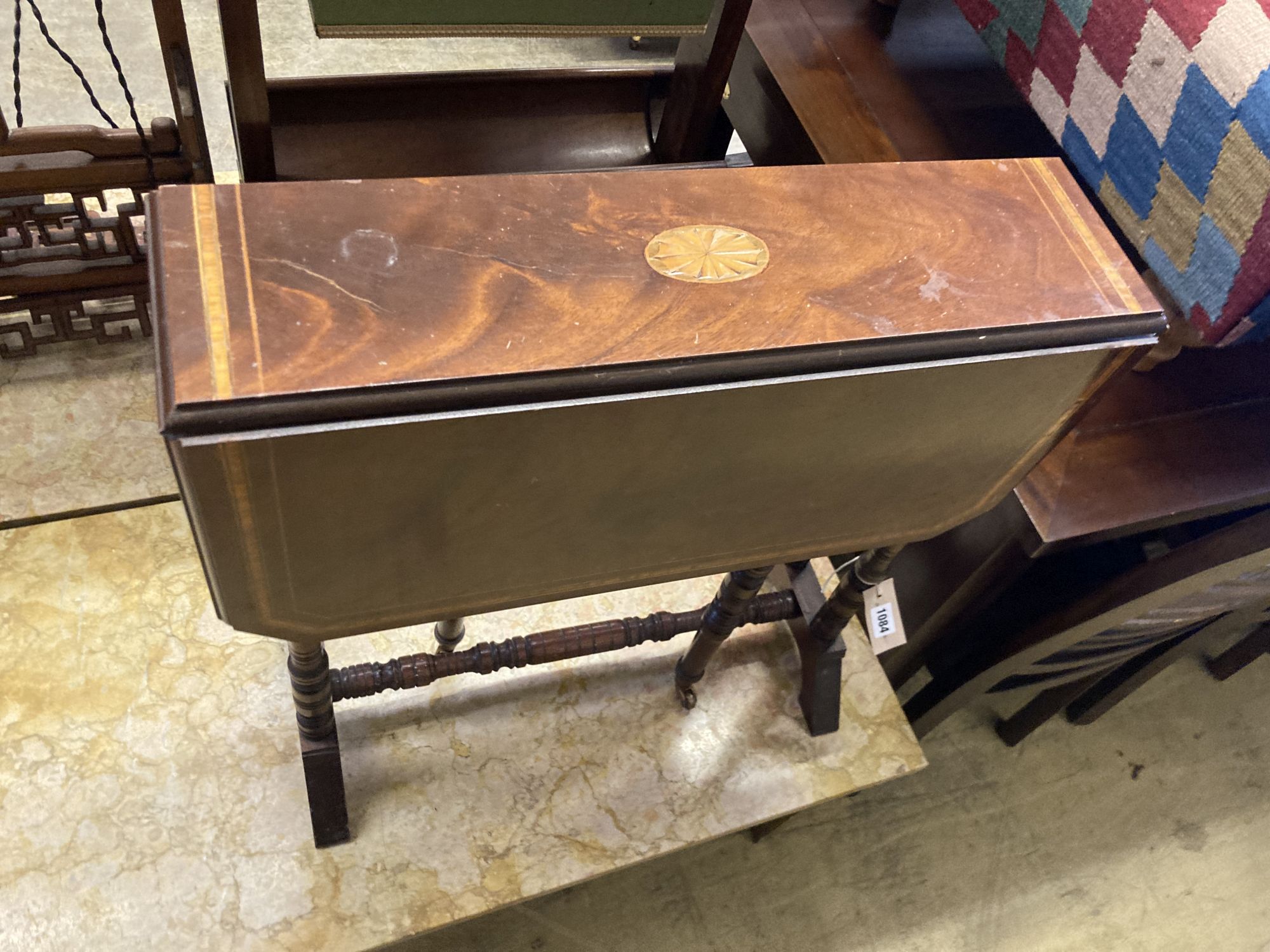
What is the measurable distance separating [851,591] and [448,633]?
1.59 feet

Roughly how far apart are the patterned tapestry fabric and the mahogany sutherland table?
212 mm

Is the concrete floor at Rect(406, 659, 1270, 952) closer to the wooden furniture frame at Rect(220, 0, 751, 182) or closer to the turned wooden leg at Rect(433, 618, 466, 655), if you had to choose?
the turned wooden leg at Rect(433, 618, 466, 655)

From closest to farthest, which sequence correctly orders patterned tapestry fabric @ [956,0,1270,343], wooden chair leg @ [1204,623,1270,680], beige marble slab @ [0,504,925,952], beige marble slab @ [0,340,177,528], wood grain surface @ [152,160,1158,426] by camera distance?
wood grain surface @ [152,160,1158,426]
patterned tapestry fabric @ [956,0,1270,343]
beige marble slab @ [0,504,925,952]
beige marble slab @ [0,340,177,528]
wooden chair leg @ [1204,623,1270,680]

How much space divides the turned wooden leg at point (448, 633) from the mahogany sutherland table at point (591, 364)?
0.27 metres

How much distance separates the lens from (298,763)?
3.87 ft

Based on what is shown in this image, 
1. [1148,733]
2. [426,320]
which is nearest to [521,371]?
[426,320]

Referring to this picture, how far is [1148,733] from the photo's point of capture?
182 centimetres

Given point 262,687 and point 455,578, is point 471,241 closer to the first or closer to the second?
point 455,578

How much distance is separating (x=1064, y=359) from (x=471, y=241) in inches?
18.3

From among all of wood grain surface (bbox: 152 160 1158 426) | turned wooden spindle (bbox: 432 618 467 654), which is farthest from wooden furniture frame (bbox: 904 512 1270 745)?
turned wooden spindle (bbox: 432 618 467 654)

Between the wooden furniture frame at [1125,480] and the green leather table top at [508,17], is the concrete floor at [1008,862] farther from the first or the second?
the green leather table top at [508,17]

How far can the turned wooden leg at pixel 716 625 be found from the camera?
1.10m

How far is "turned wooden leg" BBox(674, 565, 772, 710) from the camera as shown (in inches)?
43.3

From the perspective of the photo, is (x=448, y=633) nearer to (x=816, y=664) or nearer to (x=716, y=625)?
(x=716, y=625)
